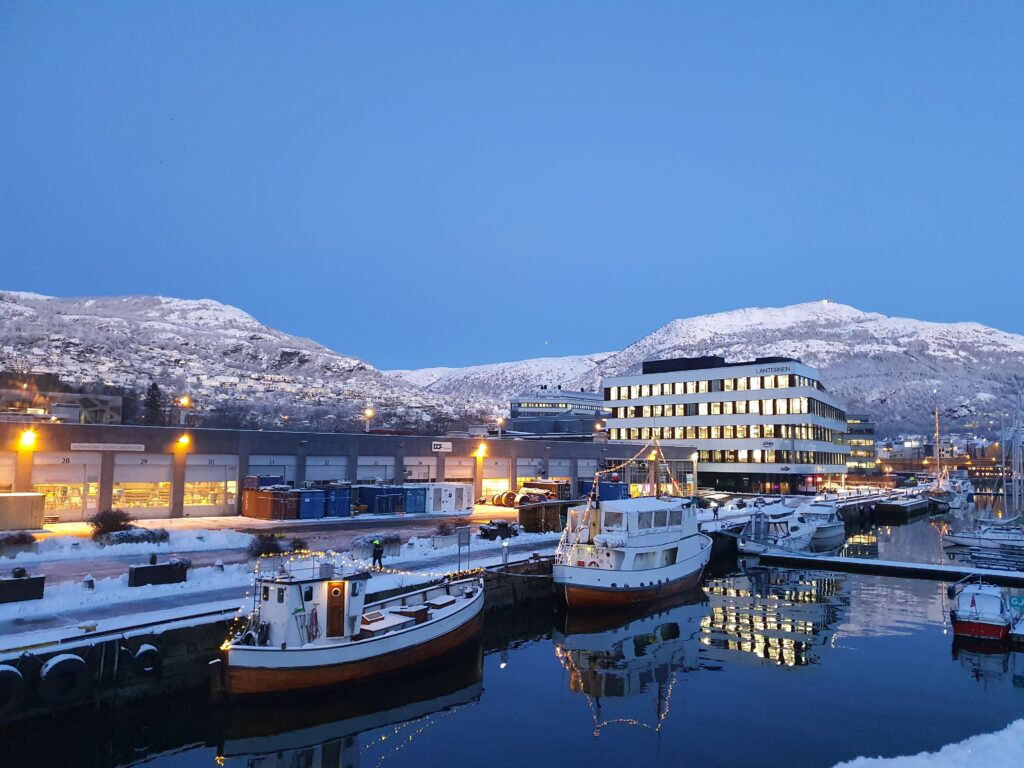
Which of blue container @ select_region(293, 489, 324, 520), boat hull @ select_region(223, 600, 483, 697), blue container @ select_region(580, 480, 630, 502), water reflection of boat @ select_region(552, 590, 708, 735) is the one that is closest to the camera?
boat hull @ select_region(223, 600, 483, 697)

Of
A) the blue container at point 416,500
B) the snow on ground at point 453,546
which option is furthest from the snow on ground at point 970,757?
the blue container at point 416,500

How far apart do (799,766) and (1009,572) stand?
33.3 meters

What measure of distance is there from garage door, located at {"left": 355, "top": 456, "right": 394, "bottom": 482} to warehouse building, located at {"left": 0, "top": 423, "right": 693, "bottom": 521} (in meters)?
0.08

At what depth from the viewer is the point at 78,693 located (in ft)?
59.0

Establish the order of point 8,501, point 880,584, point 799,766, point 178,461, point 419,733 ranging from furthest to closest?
1. point 178,461
2. point 880,584
3. point 8,501
4. point 419,733
5. point 799,766

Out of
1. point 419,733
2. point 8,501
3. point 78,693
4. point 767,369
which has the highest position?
point 767,369

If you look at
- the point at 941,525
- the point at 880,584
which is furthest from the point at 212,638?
the point at 941,525

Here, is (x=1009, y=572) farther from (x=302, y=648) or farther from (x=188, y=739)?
(x=188, y=739)

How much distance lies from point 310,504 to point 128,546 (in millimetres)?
15367

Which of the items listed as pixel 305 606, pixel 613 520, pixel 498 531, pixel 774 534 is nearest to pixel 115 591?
pixel 305 606

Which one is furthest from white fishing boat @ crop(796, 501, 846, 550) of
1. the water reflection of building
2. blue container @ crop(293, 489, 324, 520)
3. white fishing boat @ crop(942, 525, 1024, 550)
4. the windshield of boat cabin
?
blue container @ crop(293, 489, 324, 520)

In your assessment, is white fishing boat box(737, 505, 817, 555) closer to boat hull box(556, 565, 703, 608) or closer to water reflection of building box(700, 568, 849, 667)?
water reflection of building box(700, 568, 849, 667)

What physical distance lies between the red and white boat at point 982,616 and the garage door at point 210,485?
40.6 m

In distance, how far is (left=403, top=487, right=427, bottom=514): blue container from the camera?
51938 millimetres
